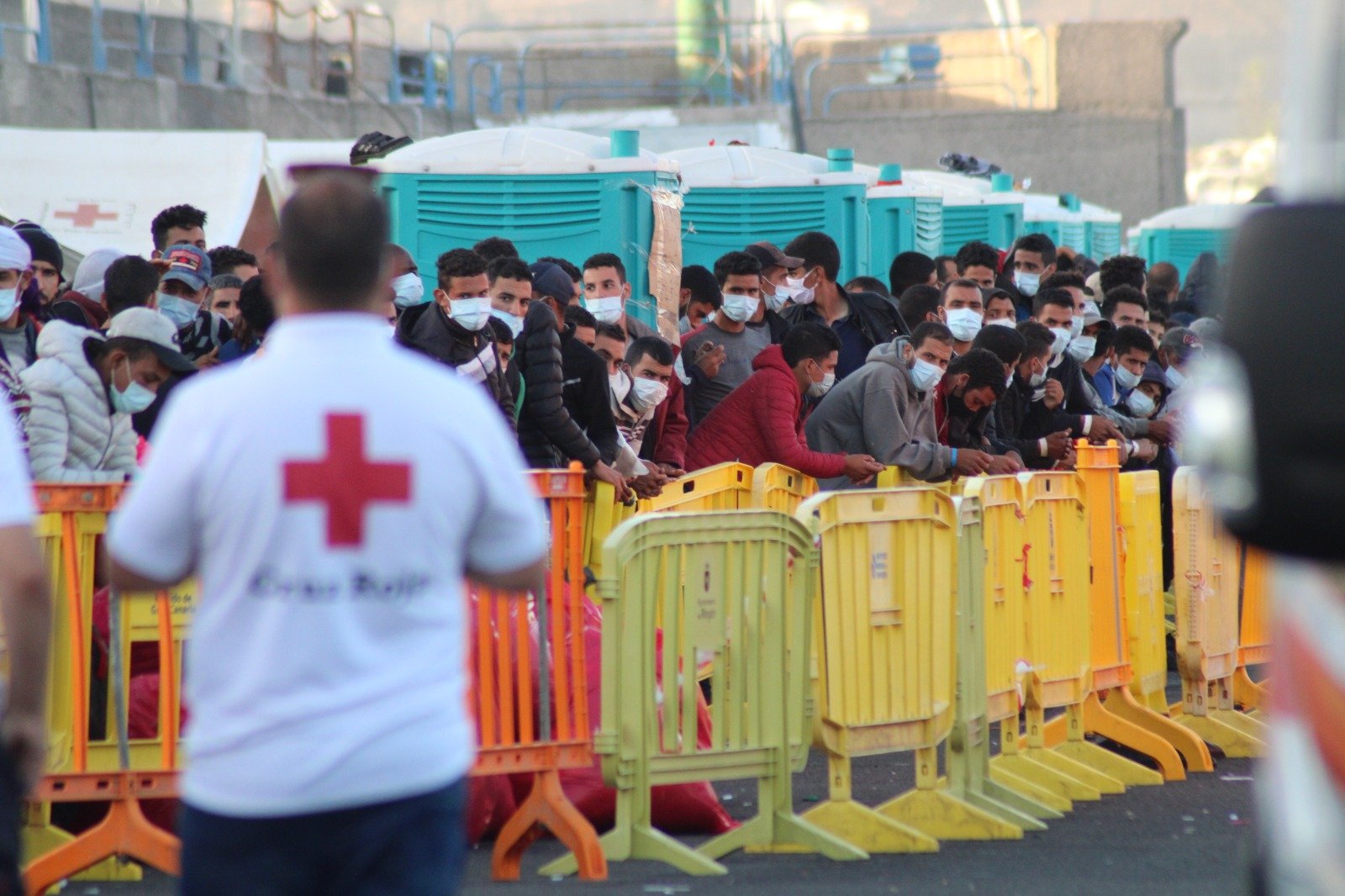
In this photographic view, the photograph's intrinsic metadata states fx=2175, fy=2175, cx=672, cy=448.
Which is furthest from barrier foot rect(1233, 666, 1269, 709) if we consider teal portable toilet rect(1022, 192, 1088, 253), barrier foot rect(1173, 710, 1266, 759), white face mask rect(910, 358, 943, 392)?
teal portable toilet rect(1022, 192, 1088, 253)

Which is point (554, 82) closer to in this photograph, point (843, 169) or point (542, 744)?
point (843, 169)

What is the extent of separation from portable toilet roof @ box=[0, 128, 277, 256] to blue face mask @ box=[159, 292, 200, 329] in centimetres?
650

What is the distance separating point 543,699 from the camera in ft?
22.4

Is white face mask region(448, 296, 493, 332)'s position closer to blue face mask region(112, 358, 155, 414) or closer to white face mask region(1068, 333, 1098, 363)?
blue face mask region(112, 358, 155, 414)

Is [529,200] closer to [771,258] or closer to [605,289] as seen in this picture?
[771,258]

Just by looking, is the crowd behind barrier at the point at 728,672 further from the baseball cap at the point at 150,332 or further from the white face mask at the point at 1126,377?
the white face mask at the point at 1126,377

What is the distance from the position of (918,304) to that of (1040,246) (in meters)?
3.11

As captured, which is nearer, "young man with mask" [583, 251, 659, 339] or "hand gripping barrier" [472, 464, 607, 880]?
"hand gripping barrier" [472, 464, 607, 880]

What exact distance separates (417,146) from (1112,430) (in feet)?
14.3

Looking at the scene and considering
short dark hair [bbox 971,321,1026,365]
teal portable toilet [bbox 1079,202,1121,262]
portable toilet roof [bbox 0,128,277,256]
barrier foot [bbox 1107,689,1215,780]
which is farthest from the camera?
teal portable toilet [bbox 1079,202,1121,262]

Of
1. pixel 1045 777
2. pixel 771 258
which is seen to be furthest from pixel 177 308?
pixel 1045 777

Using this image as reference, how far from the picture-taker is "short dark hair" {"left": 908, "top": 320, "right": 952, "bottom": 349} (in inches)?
418

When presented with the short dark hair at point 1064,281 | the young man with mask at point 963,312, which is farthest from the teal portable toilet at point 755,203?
the young man with mask at point 963,312

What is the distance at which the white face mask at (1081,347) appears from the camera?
13188mm
